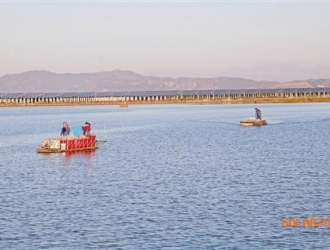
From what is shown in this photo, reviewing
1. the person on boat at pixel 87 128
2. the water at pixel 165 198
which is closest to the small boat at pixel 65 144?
the person on boat at pixel 87 128

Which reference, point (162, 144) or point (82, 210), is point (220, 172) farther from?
point (162, 144)

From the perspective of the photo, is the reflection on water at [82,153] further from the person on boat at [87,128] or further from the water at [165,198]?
the person on boat at [87,128]

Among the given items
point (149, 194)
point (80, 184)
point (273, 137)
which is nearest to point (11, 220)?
point (149, 194)

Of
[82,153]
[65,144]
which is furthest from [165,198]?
[65,144]

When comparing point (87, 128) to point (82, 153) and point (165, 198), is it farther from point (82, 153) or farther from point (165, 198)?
point (165, 198)

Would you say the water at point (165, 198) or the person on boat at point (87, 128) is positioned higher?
the person on boat at point (87, 128)
